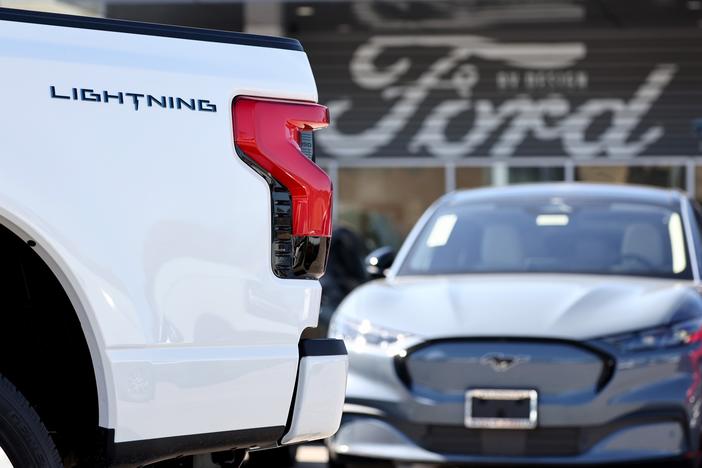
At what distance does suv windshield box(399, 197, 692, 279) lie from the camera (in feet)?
25.2

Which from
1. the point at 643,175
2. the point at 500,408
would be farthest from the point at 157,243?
the point at 643,175

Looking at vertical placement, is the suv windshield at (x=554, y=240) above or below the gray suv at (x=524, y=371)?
above

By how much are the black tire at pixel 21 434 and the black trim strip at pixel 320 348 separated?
24.2 inches

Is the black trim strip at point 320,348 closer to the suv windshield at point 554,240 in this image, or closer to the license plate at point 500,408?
the license plate at point 500,408

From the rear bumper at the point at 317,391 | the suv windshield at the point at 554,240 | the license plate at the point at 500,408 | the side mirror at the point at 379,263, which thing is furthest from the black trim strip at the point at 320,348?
the side mirror at the point at 379,263

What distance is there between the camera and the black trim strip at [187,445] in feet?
10.3

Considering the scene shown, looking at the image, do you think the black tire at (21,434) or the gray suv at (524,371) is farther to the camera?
the gray suv at (524,371)

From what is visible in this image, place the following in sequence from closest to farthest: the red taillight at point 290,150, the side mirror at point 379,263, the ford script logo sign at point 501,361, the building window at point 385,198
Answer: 1. the red taillight at point 290,150
2. the ford script logo sign at point 501,361
3. the side mirror at point 379,263
4. the building window at point 385,198

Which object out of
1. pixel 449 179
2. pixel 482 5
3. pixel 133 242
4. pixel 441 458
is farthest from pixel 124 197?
pixel 449 179

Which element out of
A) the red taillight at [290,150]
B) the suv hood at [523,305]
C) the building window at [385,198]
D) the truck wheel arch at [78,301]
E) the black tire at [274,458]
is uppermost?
the red taillight at [290,150]

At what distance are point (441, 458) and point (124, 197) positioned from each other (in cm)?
365

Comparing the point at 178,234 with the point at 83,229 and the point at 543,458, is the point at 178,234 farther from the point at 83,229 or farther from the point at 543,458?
the point at 543,458

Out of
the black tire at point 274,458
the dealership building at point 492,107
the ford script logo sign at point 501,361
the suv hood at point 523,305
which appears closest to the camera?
the ford script logo sign at point 501,361

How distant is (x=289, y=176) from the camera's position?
336cm
